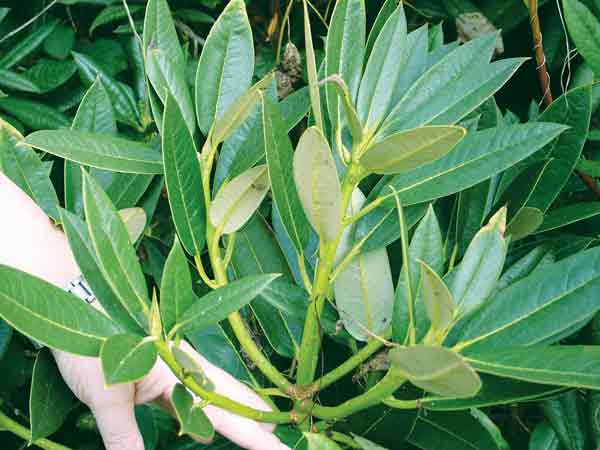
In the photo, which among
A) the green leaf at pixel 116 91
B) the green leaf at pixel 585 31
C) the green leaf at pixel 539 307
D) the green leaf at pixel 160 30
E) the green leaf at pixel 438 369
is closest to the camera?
the green leaf at pixel 438 369

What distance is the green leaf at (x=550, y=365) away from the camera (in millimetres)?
463

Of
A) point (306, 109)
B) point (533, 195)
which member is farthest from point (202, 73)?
point (533, 195)

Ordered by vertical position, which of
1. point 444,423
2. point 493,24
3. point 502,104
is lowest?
point 444,423

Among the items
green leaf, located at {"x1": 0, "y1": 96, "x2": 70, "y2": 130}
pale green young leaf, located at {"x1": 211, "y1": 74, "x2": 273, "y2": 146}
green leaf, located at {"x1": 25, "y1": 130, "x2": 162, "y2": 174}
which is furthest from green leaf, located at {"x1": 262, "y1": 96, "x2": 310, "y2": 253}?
green leaf, located at {"x1": 0, "y1": 96, "x2": 70, "y2": 130}

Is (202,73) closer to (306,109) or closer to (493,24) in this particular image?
(306,109)

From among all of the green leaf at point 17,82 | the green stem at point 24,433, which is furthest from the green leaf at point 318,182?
the green leaf at point 17,82

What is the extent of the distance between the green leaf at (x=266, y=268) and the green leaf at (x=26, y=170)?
0.18 metres

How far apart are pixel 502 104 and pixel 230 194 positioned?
1.99ft

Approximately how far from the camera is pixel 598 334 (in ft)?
2.27

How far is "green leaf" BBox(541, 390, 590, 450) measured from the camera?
0.71m

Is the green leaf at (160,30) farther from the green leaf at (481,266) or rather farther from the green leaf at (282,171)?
the green leaf at (481,266)

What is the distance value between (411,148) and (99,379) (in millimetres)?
318

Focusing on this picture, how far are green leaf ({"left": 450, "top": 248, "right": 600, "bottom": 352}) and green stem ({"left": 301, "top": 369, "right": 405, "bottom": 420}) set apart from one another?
58mm

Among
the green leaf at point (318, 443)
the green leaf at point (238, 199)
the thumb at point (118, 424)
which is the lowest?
the thumb at point (118, 424)
